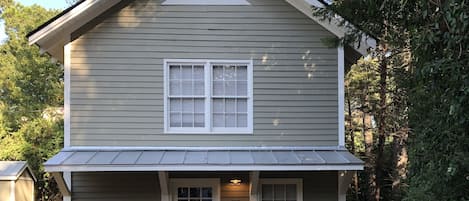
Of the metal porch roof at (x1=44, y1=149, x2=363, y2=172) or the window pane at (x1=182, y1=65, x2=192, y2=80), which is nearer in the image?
the metal porch roof at (x1=44, y1=149, x2=363, y2=172)

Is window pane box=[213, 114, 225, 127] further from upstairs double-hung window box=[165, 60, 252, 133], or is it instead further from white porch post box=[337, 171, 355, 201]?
white porch post box=[337, 171, 355, 201]

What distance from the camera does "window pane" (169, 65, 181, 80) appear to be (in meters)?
8.48

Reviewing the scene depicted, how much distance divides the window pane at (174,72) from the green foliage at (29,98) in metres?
8.27

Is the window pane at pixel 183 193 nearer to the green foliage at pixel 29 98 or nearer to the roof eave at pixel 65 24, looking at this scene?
the roof eave at pixel 65 24

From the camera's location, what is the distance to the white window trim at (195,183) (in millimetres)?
8680

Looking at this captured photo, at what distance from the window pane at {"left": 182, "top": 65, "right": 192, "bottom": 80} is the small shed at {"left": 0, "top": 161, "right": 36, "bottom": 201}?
4.05 metres

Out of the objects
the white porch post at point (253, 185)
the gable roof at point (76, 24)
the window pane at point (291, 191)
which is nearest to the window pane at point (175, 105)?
the white porch post at point (253, 185)

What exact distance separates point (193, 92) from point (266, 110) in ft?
4.31

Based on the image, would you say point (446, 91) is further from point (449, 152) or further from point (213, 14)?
point (213, 14)

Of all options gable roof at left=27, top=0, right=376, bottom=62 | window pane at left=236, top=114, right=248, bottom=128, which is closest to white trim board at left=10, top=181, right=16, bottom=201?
gable roof at left=27, top=0, right=376, bottom=62

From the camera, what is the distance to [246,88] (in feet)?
28.1

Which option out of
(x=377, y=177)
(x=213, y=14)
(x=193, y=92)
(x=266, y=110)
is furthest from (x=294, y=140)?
(x=377, y=177)

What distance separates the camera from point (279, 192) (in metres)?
8.77

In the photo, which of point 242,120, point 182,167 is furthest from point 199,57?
point 182,167
